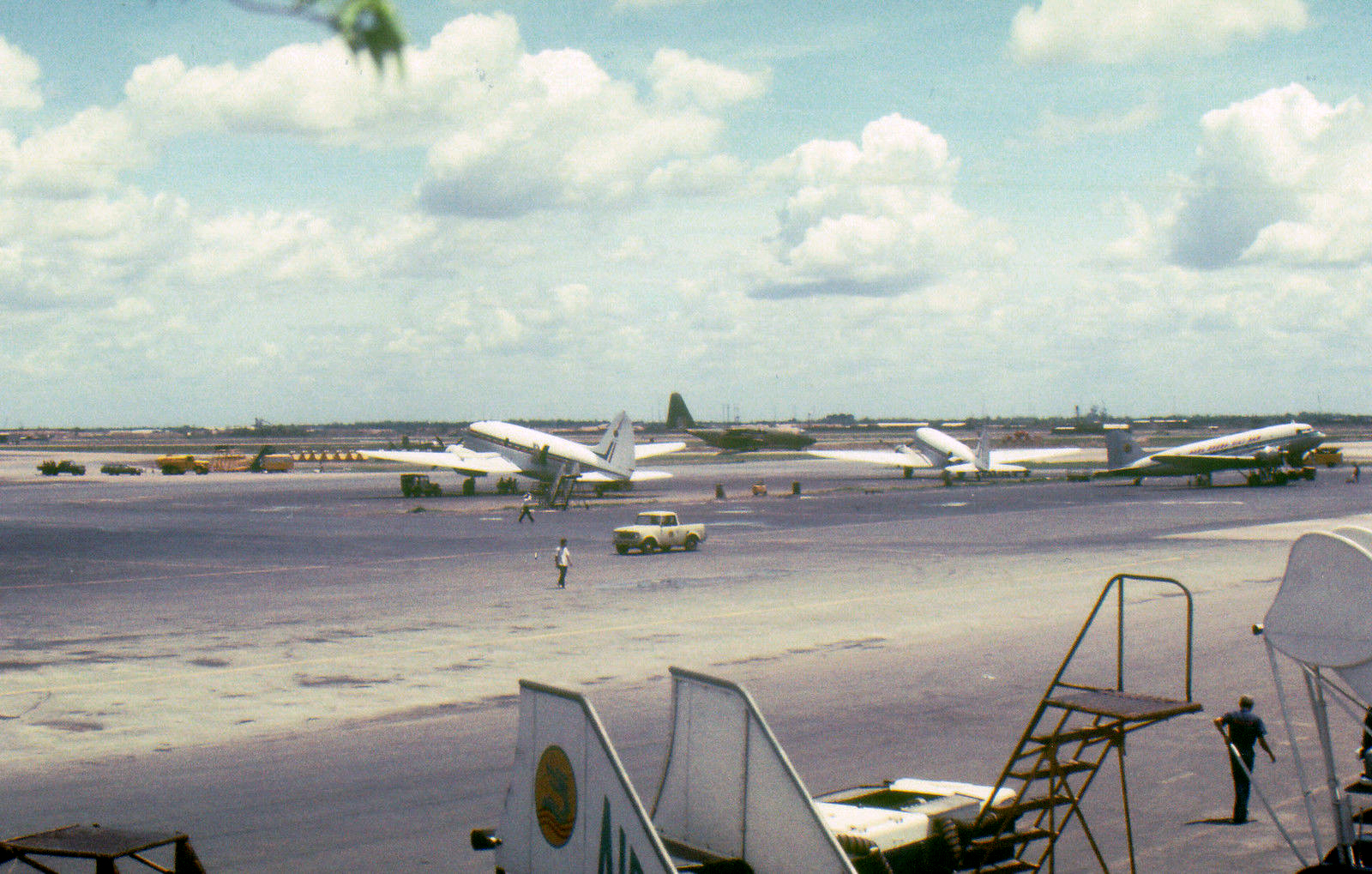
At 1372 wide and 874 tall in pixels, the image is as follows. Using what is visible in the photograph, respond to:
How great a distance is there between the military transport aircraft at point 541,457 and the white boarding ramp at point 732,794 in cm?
6502

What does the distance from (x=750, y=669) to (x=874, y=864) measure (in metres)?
13.1

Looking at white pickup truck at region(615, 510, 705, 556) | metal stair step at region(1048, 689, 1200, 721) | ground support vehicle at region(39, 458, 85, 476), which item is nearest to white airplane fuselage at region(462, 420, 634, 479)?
white pickup truck at region(615, 510, 705, 556)

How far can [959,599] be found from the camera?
31156 millimetres

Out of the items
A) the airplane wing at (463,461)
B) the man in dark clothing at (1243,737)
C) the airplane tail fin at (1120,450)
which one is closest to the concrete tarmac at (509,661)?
the man in dark clothing at (1243,737)

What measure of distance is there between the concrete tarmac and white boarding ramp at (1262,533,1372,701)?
3.83 metres

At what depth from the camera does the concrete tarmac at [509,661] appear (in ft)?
45.0

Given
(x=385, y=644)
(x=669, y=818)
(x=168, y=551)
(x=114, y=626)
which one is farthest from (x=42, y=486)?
(x=669, y=818)

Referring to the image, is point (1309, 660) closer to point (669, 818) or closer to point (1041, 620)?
point (669, 818)

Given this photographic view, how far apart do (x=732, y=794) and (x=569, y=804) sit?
115cm

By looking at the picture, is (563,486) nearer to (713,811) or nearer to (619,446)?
(619,446)

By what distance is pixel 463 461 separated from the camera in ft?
270

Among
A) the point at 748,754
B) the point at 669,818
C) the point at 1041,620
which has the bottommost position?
the point at 1041,620

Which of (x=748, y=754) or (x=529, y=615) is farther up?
(x=748, y=754)

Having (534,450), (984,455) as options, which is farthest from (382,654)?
(984,455)
